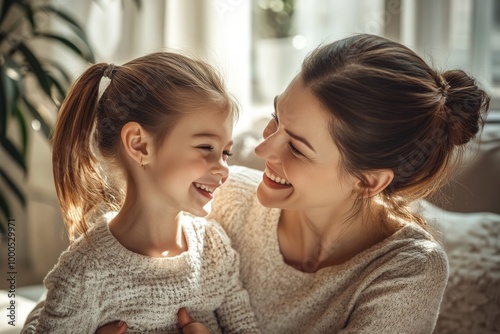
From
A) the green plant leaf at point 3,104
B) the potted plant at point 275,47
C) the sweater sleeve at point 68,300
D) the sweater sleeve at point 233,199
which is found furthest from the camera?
the potted plant at point 275,47

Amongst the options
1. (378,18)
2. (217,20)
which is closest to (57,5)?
(217,20)

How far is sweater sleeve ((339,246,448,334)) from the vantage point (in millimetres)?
1390

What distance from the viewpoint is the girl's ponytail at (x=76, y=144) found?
55.0 inches

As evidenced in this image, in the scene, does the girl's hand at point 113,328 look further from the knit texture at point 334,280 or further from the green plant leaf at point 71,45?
the green plant leaf at point 71,45

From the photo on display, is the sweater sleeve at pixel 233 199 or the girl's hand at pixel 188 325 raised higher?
the sweater sleeve at pixel 233 199

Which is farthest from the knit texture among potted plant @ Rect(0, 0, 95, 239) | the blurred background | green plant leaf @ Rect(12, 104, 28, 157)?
the blurred background

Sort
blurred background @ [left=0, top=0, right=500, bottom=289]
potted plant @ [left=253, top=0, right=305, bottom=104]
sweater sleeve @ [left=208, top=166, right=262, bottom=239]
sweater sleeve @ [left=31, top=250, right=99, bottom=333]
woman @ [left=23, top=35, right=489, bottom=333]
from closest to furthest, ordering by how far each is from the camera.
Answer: sweater sleeve @ [left=31, top=250, right=99, bottom=333]
woman @ [left=23, top=35, right=489, bottom=333]
sweater sleeve @ [left=208, top=166, right=262, bottom=239]
blurred background @ [left=0, top=0, right=500, bottom=289]
potted plant @ [left=253, top=0, right=305, bottom=104]

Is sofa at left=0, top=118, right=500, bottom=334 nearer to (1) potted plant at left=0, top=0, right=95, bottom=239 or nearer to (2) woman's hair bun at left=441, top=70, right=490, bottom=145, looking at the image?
(2) woman's hair bun at left=441, top=70, right=490, bottom=145

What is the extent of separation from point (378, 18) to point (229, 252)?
1841 mm

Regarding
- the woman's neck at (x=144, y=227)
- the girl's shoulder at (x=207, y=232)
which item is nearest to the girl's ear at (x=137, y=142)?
the woman's neck at (x=144, y=227)

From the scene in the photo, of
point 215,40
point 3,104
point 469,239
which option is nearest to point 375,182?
point 469,239

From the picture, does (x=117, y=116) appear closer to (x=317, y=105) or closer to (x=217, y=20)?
(x=317, y=105)

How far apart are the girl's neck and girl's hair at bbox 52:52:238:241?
0.08 meters

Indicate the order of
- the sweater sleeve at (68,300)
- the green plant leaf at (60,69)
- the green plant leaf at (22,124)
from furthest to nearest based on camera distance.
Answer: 1. the green plant leaf at (60,69)
2. the green plant leaf at (22,124)
3. the sweater sleeve at (68,300)
